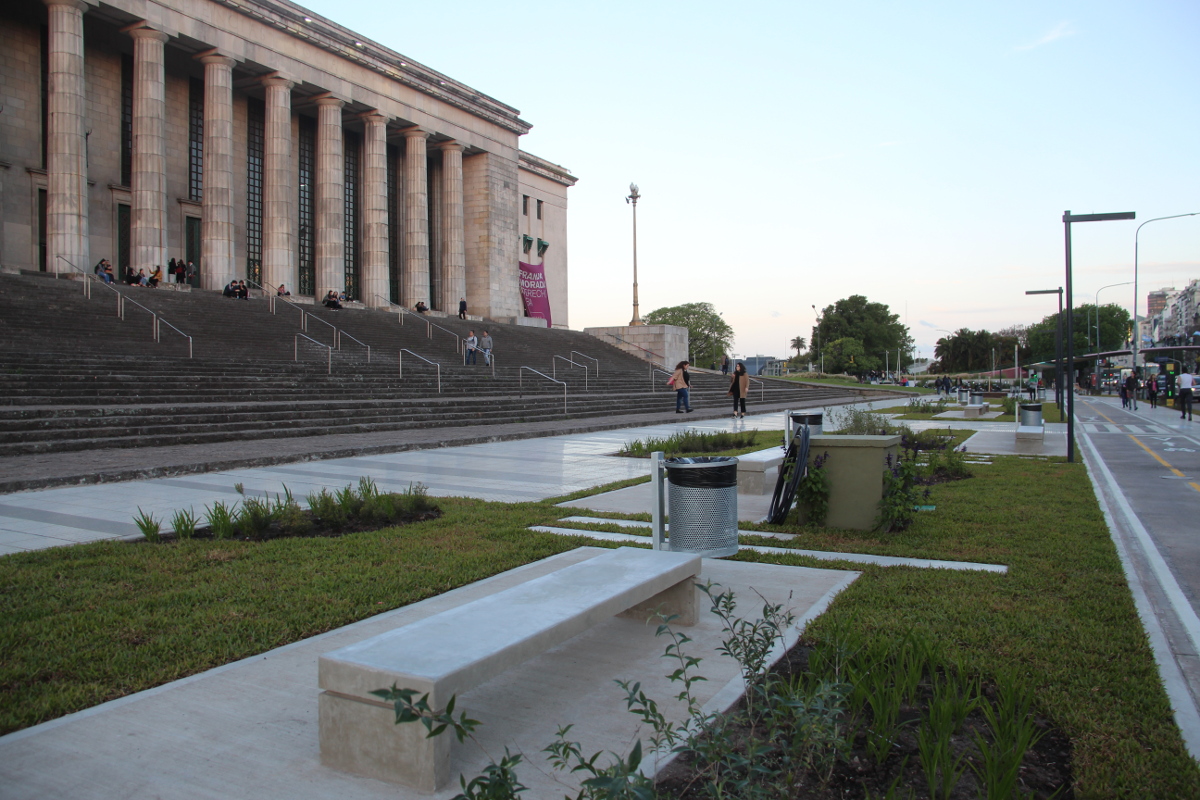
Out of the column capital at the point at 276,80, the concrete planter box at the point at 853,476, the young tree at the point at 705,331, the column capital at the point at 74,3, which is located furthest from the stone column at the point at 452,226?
the young tree at the point at 705,331

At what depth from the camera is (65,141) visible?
2973 cm

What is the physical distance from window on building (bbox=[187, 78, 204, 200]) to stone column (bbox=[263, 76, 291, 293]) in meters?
3.61

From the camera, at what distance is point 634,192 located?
155 feet

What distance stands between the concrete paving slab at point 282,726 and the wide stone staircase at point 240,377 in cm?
1134

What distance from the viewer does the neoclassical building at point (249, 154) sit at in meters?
32.2

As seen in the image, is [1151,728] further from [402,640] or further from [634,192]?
[634,192]

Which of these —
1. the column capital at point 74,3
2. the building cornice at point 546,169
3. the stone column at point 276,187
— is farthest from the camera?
the building cornice at point 546,169

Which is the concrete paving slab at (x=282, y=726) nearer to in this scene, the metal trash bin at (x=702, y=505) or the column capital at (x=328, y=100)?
the metal trash bin at (x=702, y=505)

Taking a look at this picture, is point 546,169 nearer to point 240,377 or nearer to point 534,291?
point 534,291

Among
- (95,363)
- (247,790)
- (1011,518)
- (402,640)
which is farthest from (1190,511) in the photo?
(95,363)

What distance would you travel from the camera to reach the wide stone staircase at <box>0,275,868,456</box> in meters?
15.3

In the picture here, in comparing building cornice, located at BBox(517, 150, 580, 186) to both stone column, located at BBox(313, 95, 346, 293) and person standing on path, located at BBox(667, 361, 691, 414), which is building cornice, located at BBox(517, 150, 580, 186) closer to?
stone column, located at BBox(313, 95, 346, 293)

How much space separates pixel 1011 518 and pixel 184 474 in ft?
35.4

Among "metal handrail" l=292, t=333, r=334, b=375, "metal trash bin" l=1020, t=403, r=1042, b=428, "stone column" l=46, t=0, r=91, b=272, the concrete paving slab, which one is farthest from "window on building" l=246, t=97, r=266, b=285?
A: the concrete paving slab
